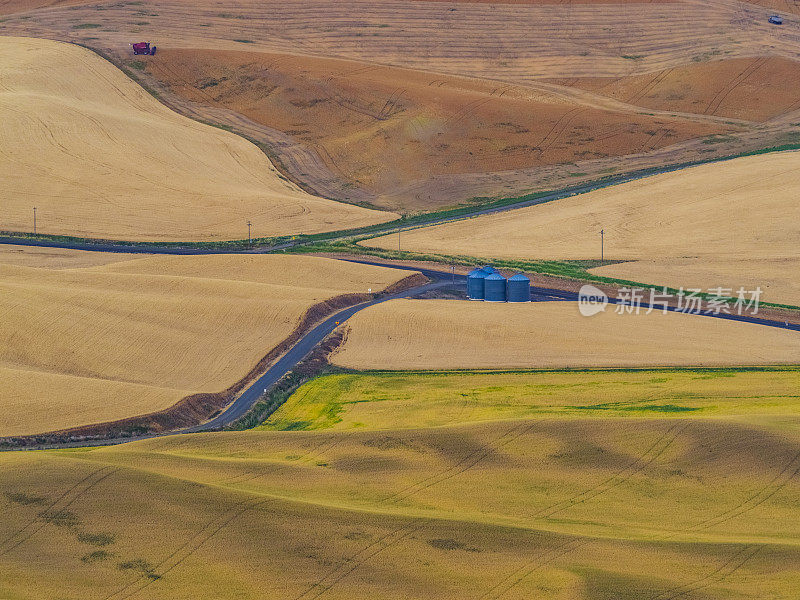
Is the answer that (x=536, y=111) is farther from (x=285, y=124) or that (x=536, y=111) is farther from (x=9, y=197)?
(x=9, y=197)

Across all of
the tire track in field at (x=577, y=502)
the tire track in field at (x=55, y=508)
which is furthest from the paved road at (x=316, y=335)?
the tire track in field at (x=577, y=502)

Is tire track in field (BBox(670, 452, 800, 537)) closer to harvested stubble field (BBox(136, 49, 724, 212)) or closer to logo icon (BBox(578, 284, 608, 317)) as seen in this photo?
logo icon (BBox(578, 284, 608, 317))

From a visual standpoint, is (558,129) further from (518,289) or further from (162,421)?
(162,421)

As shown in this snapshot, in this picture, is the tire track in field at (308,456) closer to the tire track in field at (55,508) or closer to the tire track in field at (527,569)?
the tire track in field at (55,508)

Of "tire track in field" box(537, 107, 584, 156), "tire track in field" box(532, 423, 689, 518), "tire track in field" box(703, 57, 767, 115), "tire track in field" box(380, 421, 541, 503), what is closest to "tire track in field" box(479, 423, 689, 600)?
"tire track in field" box(532, 423, 689, 518)

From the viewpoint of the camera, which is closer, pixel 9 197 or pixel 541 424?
pixel 541 424

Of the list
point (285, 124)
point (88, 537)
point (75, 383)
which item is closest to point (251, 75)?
point (285, 124)
